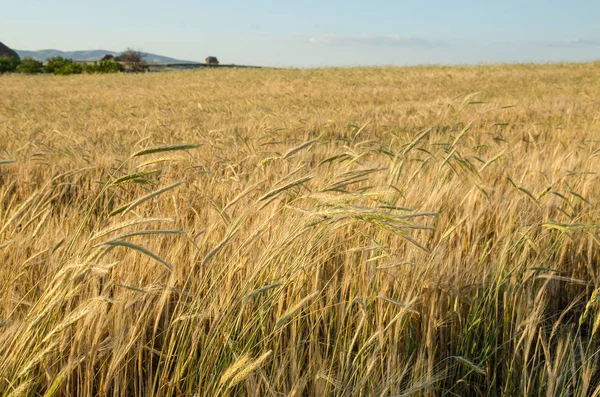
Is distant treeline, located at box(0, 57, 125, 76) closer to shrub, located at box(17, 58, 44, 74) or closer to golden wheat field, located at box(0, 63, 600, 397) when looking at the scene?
shrub, located at box(17, 58, 44, 74)

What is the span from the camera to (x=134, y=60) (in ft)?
130

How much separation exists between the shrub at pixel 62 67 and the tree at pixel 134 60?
176 inches

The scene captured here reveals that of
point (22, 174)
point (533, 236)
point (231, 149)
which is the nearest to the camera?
point (533, 236)

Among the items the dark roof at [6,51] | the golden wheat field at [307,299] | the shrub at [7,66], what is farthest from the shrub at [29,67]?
the golden wheat field at [307,299]

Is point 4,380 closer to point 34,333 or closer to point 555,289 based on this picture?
point 34,333

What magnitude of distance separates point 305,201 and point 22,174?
1993mm

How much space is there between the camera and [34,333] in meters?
0.92

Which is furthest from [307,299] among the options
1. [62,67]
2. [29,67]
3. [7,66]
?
[7,66]

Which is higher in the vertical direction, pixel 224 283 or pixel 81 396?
pixel 224 283

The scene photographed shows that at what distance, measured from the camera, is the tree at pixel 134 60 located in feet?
129

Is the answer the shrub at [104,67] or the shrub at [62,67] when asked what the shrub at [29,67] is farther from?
the shrub at [104,67]

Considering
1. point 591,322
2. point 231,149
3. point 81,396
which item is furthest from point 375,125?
point 81,396

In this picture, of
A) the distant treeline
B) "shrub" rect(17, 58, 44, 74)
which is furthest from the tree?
"shrub" rect(17, 58, 44, 74)

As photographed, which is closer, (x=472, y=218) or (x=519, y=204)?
(x=472, y=218)
